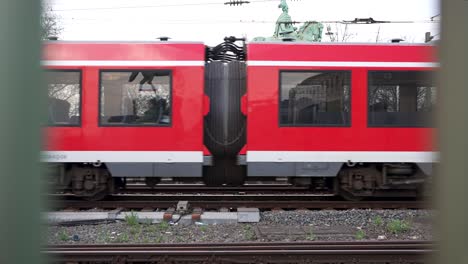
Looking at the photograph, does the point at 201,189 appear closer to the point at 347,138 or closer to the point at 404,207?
the point at 347,138

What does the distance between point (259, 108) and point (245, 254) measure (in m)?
3.58

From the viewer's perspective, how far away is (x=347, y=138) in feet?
27.4

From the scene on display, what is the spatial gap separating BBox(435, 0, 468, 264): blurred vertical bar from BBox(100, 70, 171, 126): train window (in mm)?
7143

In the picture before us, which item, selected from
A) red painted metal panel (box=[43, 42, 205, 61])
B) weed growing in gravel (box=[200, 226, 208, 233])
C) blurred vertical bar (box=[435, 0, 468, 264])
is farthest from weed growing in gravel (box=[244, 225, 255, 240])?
blurred vertical bar (box=[435, 0, 468, 264])

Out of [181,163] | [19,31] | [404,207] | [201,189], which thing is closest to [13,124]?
[19,31]

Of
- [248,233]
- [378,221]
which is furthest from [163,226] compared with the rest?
[378,221]

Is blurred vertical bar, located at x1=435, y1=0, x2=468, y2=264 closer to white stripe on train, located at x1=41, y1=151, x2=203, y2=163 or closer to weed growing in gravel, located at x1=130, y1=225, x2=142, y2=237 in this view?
weed growing in gravel, located at x1=130, y1=225, x2=142, y2=237

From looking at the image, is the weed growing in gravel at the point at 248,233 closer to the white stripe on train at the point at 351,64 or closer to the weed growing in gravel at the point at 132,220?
the weed growing in gravel at the point at 132,220

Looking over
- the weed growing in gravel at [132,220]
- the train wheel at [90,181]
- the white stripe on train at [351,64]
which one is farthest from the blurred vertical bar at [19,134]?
the train wheel at [90,181]

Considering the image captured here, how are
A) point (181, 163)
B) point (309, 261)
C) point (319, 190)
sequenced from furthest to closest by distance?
1. point (319, 190)
2. point (181, 163)
3. point (309, 261)

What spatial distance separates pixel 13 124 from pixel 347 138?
749cm

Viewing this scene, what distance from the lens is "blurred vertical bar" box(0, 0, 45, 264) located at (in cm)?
131

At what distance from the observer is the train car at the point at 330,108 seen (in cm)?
828

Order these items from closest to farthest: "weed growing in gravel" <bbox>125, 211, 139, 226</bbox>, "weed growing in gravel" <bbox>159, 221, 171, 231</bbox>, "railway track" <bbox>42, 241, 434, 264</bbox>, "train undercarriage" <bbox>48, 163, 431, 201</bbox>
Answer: "railway track" <bbox>42, 241, 434, 264</bbox> → "weed growing in gravel" <bbox>159, 221, 171, 231</bbox> → "weed growing in gravel" <bbox>125, 211, 139, 226</bbox> → "train undercarriage" <bbox>48, 163, 431, 201</bbox>
